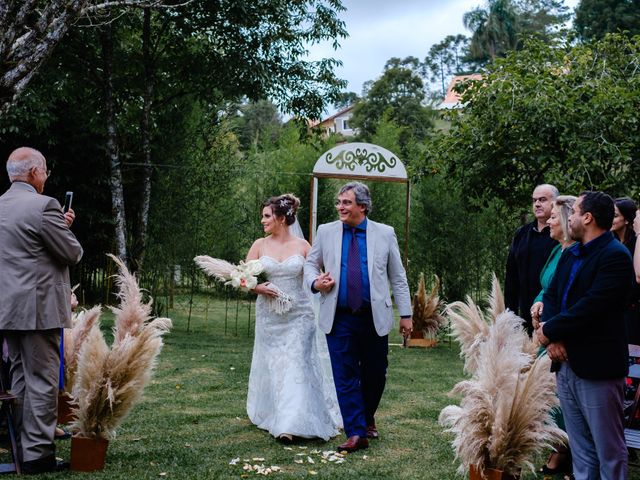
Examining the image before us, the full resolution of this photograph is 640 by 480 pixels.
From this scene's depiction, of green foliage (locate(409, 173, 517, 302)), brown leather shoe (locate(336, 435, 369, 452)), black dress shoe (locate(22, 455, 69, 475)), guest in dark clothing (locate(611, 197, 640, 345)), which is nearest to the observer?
black dress shoe (locate(22, 455, 69, 475))

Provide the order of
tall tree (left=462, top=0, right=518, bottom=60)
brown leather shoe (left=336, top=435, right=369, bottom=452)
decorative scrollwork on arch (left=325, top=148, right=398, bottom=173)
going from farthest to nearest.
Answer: tall tree (left=462, top=0, right=518, bottom=60), decorative scrollwork on arch (left=325, top=148, right=398, bottom=173), brown leather shoe (left=336, top=435, right=369, bottom=452)

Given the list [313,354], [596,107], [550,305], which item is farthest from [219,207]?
[550,305]

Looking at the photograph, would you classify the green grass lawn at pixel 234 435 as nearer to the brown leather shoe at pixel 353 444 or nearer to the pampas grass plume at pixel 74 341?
the brown leather shoe at pixel 353 444

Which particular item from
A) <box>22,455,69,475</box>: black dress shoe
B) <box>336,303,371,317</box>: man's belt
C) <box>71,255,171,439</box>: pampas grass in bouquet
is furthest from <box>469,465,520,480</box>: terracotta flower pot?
<box>22,455,69,475</box>: black dress shoe

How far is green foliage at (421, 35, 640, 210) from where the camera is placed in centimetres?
955

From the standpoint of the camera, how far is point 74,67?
1250 centimetres

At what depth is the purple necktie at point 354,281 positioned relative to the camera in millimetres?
5672

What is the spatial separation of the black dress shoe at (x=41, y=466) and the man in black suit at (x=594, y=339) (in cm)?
308

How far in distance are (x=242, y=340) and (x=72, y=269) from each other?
15.0 feet

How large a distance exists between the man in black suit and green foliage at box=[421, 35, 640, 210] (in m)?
5.76

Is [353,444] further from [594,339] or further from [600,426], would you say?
[594,339]

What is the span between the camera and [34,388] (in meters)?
4.65

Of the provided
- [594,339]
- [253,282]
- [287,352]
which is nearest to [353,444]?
[287,352]

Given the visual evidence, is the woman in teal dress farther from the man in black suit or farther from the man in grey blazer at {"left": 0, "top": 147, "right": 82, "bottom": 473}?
the man in grey blazer at {"left": 0, "top": 147, "right": 82, "bottom": 473}
